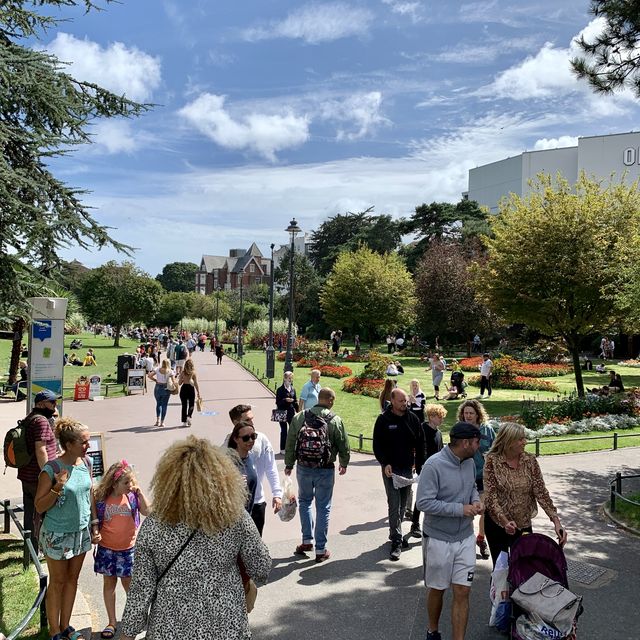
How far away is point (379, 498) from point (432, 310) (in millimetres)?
31769

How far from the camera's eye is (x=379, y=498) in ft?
28.1

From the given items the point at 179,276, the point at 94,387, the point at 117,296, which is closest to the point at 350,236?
the point at 117,296

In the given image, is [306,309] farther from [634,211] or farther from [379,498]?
[379,498]

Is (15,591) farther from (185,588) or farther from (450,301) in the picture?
(450,301)

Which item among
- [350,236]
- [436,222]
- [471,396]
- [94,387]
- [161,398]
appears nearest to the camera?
[161,398]

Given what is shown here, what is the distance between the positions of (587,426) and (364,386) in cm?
879

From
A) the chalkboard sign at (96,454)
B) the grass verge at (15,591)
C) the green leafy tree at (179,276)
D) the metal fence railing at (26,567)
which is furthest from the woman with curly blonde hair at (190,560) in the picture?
the green leafy tree at (179,276)

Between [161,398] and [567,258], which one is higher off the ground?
[567,258]

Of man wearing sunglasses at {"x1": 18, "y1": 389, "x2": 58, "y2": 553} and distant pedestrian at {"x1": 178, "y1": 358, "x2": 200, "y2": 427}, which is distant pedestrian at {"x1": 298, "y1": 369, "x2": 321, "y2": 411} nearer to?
distant pedestrian at {"x1": 178, "y1": 358, "x2": 200, "y2": 427}

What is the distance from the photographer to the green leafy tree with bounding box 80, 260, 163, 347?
52.1 m

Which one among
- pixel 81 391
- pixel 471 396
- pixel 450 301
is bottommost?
pixel 471 396

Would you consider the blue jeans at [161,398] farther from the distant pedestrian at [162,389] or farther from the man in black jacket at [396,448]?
the man in black jacket at [396,448]

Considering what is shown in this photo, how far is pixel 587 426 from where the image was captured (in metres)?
14.3

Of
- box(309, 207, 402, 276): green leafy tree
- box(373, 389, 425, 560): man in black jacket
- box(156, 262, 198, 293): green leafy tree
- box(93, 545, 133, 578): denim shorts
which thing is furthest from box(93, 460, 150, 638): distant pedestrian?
box(156, 262, 198, 293): green leafy tree
